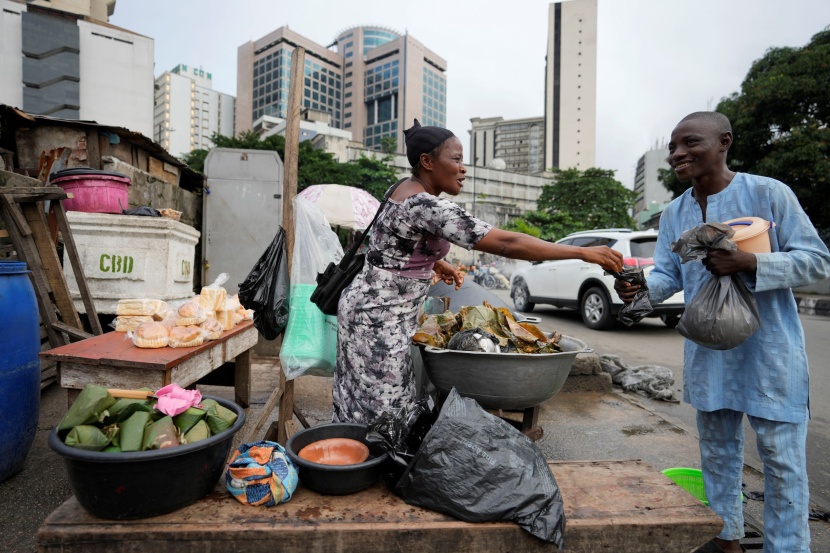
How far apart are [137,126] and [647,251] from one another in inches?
773

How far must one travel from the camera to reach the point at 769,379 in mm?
1725

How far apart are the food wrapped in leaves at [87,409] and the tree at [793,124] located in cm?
1805

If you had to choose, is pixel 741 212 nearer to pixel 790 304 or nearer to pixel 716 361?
pixel 790 304

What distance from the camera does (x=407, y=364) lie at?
2.02 m

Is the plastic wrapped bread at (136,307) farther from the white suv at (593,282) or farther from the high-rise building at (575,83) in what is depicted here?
the high-rise building at (575,83)

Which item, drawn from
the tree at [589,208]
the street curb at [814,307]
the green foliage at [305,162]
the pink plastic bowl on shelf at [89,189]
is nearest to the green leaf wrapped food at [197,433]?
the pink plastic bowl on shelf at [89,189]

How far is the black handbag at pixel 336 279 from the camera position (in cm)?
216

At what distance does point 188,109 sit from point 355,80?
3815 centimetres

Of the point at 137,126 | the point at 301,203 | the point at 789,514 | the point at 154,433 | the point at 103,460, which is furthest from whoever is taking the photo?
the point at 137,126

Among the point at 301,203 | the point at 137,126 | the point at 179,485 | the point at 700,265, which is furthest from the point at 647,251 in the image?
the point at 137,126

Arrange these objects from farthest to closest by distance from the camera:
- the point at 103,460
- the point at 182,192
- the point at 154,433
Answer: the point at 182,192
the point at 154,433
the point at 103,460

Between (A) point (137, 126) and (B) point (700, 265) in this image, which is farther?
(A) point (137, 126)

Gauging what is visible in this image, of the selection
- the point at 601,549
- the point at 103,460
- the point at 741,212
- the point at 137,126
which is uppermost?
the point at 137,126

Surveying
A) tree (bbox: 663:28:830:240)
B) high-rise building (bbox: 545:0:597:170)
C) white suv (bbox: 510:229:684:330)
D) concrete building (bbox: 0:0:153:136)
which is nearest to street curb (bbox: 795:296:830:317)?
tree (bbox: 663:28:830:240)
